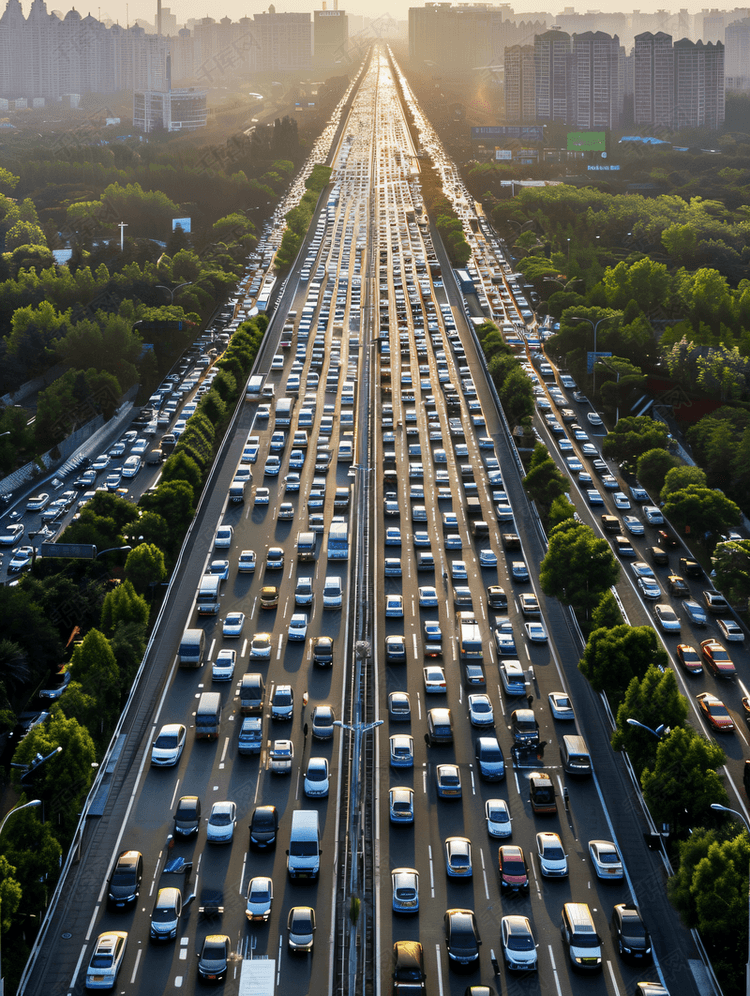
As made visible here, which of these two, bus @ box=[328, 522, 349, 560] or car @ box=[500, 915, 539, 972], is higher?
bus @ box=[328, 522, 349, 560]

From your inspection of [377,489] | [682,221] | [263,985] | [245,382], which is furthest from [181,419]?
[682,221]

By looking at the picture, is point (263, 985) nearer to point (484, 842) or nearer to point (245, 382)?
point (484, 842)

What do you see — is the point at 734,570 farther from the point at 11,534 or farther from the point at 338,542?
the point at 11,534

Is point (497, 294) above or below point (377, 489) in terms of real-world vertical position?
above

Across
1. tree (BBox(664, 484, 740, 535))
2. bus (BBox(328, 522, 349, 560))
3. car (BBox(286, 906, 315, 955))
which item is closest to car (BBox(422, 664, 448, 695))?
bus (BBox(328, 522, 349, 560))

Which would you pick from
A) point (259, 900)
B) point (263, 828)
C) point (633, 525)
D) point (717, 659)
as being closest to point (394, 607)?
point (717, 659)

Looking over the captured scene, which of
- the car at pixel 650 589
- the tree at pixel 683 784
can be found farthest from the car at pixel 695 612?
the tree at pixel 683 784

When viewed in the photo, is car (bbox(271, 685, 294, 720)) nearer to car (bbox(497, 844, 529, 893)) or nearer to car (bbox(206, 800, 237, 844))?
car (bbox(206, 800, 237, 844))
